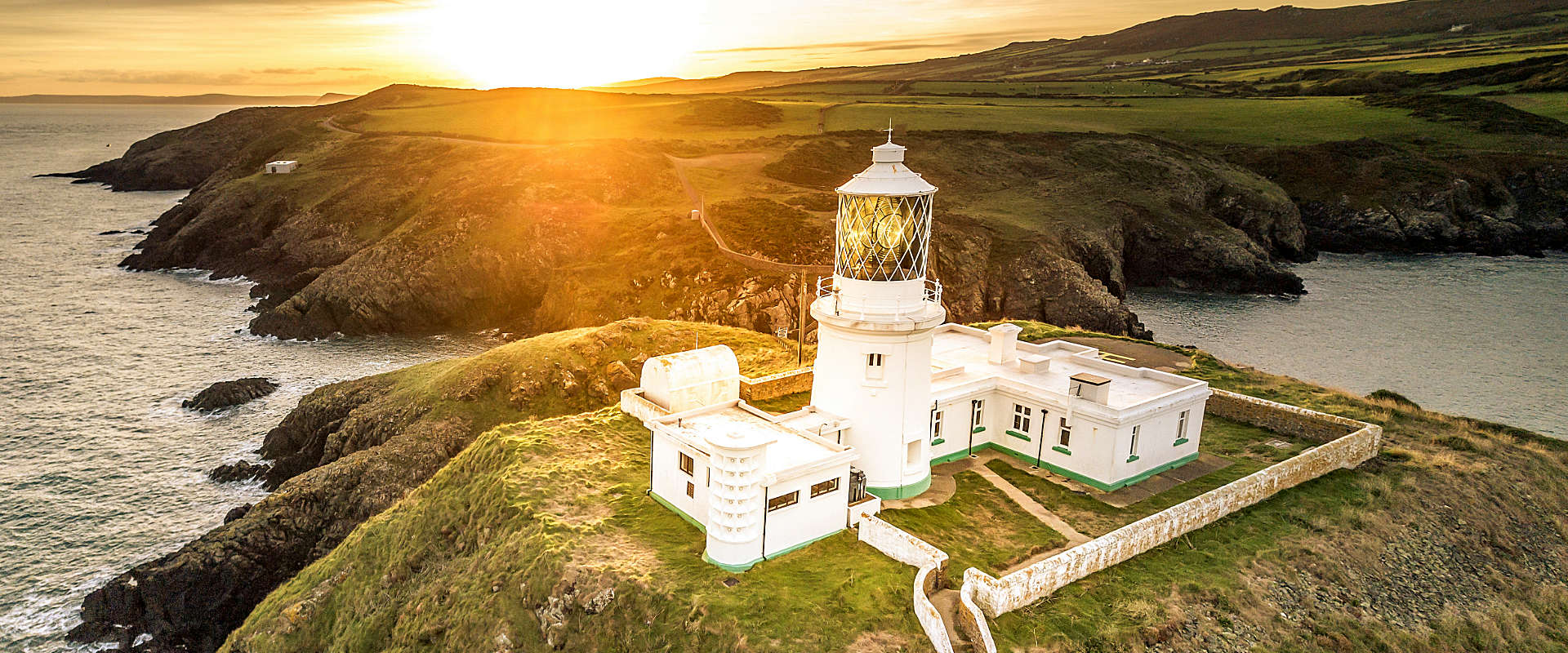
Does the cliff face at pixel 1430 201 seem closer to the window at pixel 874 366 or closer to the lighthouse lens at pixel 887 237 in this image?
the lighthouse lens at pixel 887 237

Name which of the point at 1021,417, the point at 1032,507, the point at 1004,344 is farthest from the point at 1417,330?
the point at 1032,507

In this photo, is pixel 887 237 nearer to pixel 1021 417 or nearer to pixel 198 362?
pixel 1021 417

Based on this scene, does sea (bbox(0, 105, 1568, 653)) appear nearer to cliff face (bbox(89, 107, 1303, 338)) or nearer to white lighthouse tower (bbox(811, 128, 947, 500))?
cliff face (bbox(89, 107, 1303, 338))

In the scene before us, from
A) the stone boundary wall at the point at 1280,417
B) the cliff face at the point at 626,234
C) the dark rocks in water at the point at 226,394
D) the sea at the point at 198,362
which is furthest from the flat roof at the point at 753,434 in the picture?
the dark rocks in water at the point at 226,394

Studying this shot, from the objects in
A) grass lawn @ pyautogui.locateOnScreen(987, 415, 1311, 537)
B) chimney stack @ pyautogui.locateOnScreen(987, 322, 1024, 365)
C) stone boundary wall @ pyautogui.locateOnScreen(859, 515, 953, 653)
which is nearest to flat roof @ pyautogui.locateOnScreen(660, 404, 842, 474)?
stone boundary wall @ pyautogui.locateOnScreen(859, 515, 953, 653)

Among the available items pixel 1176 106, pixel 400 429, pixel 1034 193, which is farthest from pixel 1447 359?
pixel 1176 106
